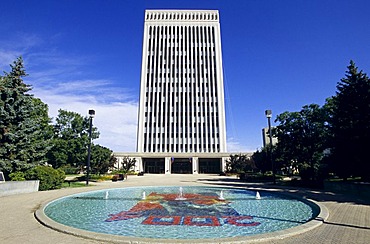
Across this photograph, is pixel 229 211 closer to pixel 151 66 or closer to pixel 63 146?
pixel 63 146

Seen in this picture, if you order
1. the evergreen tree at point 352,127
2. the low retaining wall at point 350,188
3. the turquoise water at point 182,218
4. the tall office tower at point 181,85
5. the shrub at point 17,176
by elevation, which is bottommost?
the turquoise water at point 182,218

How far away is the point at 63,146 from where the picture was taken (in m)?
34.3

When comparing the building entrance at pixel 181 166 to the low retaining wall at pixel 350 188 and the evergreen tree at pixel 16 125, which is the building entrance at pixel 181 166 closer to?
the evergreen tree at pixel 16 125

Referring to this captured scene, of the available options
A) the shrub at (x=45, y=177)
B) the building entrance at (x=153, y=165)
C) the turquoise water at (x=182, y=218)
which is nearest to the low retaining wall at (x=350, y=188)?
the turquoise water at (x=182, y=218)

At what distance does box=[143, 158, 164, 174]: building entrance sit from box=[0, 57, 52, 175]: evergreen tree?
39.4 metres

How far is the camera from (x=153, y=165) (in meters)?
59.9

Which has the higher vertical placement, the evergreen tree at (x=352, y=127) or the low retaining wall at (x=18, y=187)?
the evergreen tree at (x=352, y=127)

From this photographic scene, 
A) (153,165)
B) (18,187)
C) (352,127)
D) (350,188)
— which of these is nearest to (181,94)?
(153,165)

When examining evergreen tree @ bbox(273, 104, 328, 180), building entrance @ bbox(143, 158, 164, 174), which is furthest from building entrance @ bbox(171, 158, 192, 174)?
evergreen tree @ bbox(273, 104, 328, 180)

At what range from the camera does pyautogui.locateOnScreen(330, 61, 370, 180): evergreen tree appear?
17.3m

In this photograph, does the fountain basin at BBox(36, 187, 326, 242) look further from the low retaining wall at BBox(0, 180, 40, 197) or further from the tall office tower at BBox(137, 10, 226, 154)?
the tall office tower at BBox(137, 10, 226, 154)

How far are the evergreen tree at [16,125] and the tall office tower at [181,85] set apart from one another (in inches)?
1694

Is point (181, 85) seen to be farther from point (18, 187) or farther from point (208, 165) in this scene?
point (18, 187)

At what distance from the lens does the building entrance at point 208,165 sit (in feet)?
192
